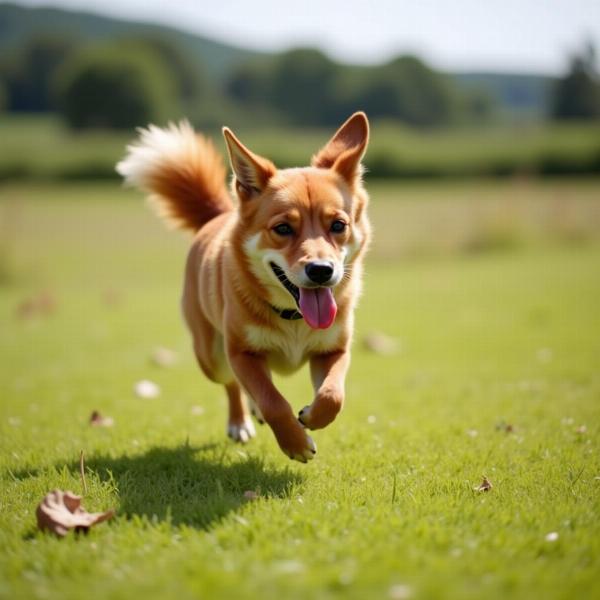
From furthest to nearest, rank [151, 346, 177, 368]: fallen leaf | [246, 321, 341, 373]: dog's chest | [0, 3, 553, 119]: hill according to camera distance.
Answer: [0, 3, 553, 119]: hill
[151, 346, 177, 368]: fallen leaf
[246, 321, 341, 373]: dog's chest

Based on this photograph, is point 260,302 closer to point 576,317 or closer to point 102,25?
point 576,317

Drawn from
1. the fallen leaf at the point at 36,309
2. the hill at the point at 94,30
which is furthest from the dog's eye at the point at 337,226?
the hill at the point at 94,30

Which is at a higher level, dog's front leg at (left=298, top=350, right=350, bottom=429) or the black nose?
the black nose

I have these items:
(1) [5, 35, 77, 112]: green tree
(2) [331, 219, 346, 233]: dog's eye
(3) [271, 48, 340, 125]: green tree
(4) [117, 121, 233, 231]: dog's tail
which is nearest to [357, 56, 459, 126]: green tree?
(3) [271, 48, 340, 125]: green tree

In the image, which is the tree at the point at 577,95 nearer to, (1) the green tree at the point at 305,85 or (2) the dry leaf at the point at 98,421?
(1) the green tree at the point at 305,85

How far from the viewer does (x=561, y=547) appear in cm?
295

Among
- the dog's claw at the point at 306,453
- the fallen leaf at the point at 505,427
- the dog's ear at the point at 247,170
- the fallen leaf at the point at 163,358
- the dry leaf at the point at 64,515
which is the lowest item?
the fallen leaf at the point at 163,358

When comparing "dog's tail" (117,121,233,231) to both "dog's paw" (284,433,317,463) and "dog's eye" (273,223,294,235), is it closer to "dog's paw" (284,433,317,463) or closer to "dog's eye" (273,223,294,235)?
"dog's eye" (273,223,294,235)

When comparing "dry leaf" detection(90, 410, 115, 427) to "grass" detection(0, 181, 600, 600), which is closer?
"grass" detection(0, 181, 600, 600)

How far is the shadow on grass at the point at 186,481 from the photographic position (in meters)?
3.50

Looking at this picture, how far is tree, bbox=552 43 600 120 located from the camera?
34.6m

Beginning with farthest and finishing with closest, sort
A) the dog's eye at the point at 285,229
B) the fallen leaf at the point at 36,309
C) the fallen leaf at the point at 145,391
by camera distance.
A: 1. the fallen leaf at the point at 36,309
2. the fallen leaf at the point at 145,391
3. the dog's eye at the point at 285,229

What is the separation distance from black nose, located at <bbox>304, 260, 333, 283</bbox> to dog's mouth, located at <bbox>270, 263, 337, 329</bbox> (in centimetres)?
15

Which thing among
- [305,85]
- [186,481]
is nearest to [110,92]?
[305,85]
